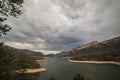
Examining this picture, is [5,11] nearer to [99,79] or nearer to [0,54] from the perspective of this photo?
[0,54]

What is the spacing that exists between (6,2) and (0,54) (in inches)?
158

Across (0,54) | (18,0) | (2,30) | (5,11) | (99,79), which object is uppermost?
(18,0)

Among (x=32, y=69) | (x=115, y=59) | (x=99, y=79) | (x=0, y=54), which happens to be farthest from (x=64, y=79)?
(x=115, y=59)

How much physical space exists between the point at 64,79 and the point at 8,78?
213ft

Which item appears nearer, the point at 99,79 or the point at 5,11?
the point at 5,11

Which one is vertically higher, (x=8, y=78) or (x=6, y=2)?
(x=6, y=2)

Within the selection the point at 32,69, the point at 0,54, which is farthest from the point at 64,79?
the point at 0,54

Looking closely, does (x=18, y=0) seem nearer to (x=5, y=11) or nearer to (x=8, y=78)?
(x=5, y=11)

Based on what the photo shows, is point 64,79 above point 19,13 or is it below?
below

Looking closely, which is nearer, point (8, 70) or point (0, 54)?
point (8, 70)

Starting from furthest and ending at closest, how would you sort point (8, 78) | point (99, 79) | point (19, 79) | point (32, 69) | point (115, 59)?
point (115, 59)
point (32, 69)
point (99, 79)
point (19, 79)
point (8, 78)

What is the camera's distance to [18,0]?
12.0m

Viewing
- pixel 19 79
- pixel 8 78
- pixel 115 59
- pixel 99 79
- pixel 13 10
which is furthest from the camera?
pixel 115 59

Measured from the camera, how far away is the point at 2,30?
1131cm
